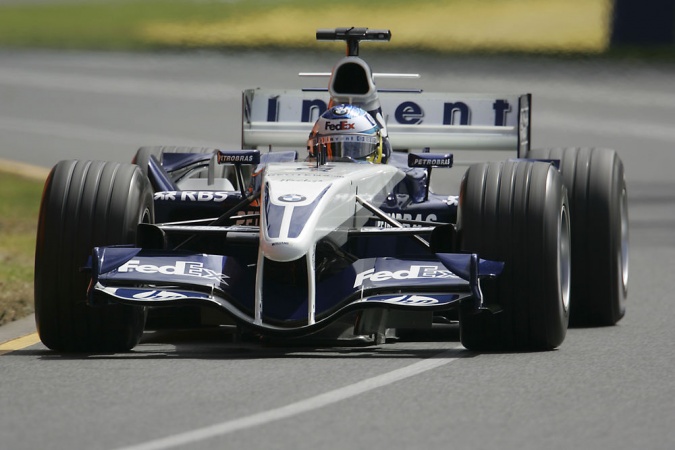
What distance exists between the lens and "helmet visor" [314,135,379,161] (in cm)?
1092

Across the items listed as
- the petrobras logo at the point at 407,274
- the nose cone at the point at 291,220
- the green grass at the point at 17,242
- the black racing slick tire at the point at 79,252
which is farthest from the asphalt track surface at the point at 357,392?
the green grass at the point at 17,242

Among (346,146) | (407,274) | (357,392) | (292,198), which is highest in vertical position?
(346,146)

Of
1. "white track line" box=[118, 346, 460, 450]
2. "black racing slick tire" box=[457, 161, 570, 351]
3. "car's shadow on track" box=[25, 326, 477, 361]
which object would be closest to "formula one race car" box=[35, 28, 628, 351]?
"black racing slick tire" box=[457, 161, 570, 351]

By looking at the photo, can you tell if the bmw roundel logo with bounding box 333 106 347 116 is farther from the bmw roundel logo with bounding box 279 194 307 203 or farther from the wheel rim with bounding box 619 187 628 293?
the wheel rim with bounding box 619 187 628 293

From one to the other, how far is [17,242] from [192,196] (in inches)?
199

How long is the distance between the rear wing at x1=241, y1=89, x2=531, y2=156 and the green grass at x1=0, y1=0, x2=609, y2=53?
1043 cm

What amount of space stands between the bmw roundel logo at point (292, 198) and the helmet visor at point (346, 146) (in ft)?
5.72

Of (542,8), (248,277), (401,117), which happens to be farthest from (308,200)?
(542,8)

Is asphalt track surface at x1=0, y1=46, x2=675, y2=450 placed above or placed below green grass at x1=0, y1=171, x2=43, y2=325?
above

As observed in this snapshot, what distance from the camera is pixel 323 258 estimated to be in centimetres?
933

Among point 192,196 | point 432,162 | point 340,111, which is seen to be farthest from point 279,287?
point 340,111

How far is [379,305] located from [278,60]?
53.7ft

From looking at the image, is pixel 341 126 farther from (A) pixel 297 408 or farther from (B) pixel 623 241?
(A) pixel 297 408

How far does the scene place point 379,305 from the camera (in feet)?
28.7
